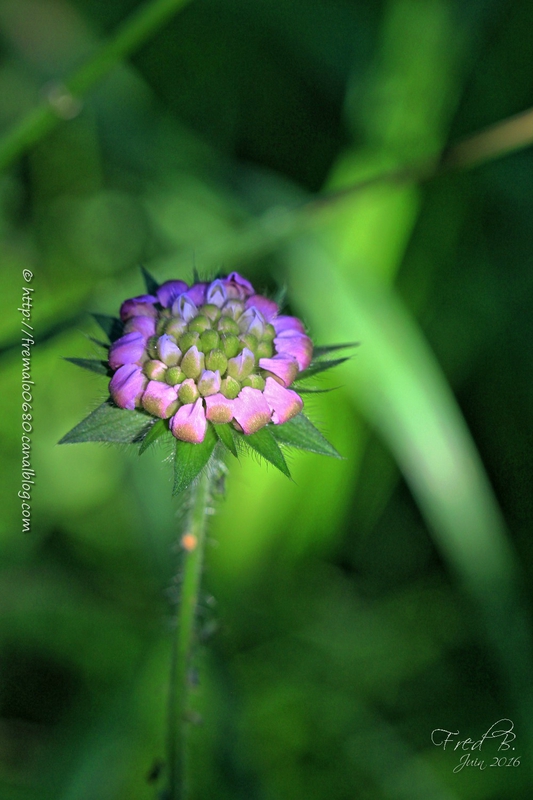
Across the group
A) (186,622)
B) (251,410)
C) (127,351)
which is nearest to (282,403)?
(251,410)

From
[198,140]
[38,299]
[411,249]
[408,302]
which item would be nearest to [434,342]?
[408,302]

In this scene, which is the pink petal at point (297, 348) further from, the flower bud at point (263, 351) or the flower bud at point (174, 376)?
the flower bud at point (174, 376)

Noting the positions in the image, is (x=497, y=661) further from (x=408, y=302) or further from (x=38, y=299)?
(x=38, y=299)

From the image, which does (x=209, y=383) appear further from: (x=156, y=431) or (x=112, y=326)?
(x=112, y=326)

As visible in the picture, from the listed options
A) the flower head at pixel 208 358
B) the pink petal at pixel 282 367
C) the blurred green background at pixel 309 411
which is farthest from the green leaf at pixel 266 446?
the blurred green background at pixel 309 411

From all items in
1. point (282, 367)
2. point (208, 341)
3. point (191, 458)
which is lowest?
point (191, 458)

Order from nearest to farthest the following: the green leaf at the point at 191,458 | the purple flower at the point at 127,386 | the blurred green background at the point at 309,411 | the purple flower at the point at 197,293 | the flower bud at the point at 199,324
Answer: the green leaf at the point at 191,458
the purple flower at the point at 127,386
the flower bud at the point at 199,324
the purple flower at the point at 197,293
the blurred green background at the point at 309,411
